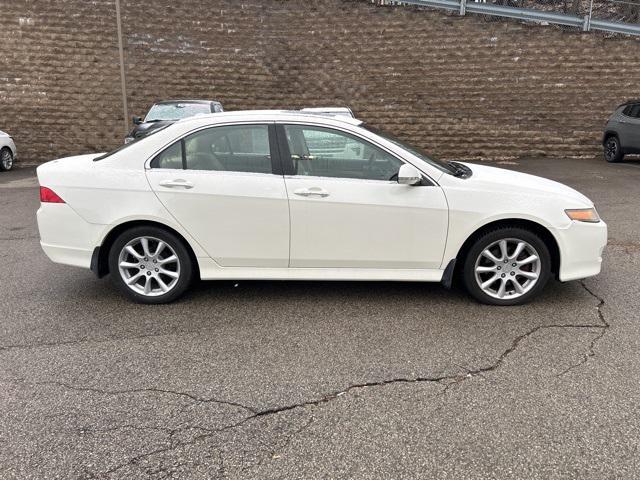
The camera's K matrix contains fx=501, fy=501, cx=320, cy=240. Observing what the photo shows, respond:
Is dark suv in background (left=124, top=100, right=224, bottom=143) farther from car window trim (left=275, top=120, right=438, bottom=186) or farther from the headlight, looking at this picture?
the headlight

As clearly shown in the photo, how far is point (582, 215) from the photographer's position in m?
4.09

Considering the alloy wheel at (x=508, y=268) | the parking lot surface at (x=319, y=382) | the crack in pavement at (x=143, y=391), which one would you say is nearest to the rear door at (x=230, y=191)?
the parking lot surface at (x=319, y=382)

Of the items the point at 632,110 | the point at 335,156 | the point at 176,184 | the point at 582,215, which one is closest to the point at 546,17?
the point at 632,110

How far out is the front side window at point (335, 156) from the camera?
4078 millimetres

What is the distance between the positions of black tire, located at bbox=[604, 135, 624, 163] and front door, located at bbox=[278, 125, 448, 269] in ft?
38.7

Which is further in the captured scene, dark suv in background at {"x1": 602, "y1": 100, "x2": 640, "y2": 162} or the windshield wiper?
dark suv in background at {"x1": 602, "y1": 100, "x2": 640, "y2": 162}

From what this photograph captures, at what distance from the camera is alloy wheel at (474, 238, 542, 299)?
4082 mm

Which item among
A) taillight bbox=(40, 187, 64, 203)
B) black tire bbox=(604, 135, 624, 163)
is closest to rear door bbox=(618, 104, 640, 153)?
black tire bbox=(604, 135, 624, 163)

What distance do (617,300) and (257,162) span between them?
329 centimetres

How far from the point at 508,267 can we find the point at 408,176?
114 cm

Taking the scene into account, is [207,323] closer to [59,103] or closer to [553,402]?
[553,402]

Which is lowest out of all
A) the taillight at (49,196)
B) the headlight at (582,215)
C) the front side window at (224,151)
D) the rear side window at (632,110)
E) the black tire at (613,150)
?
the black tire at (613,150)

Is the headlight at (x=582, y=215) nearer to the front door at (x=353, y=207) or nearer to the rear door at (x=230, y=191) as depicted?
the front door at (x=353, y=207)

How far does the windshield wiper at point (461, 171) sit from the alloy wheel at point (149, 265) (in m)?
2.48
